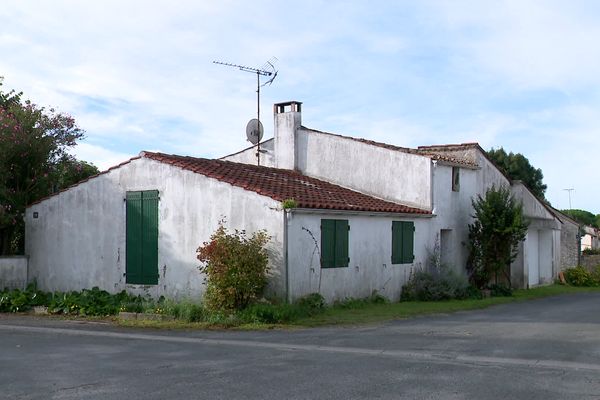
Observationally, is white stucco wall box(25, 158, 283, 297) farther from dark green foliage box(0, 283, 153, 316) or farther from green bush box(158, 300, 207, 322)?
green bush box(158, 300, 207, 322)

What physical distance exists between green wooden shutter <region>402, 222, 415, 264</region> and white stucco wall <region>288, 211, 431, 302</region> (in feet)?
0.60

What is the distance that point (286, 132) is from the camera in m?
23.6

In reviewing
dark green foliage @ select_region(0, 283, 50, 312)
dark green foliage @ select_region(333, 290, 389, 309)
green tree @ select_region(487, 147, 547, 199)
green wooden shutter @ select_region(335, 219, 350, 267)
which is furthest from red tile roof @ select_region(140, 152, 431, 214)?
green tree @ select_region(487, 147, 547, 199)

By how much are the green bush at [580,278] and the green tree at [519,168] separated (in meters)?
15.8

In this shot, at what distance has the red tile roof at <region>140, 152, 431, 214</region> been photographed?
16703mm

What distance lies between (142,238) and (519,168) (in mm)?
35905

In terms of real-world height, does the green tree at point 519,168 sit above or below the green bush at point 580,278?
above

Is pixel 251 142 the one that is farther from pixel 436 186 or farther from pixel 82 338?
pixel 82 338

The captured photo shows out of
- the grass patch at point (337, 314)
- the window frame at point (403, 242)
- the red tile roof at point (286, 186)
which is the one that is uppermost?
the red tile roof at point (286, 186)

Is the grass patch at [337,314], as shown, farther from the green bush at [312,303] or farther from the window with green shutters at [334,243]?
the window with green shutters at [334,243]

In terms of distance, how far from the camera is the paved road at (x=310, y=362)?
8.07m

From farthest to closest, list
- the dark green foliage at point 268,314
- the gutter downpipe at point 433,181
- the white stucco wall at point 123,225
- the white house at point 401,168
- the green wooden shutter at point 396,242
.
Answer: the white house at point 401,168 → the gutter downpipe at point 433,181 → the green wooden shutter at point 396,242 → the white stucco wall at point 123,225 → the dark green foliage at point 268,314

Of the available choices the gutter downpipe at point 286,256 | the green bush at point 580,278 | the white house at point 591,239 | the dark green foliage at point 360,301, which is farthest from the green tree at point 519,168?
the gutter downpipe at point 286,256

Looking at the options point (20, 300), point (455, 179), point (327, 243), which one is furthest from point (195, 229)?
point (455, 179)
